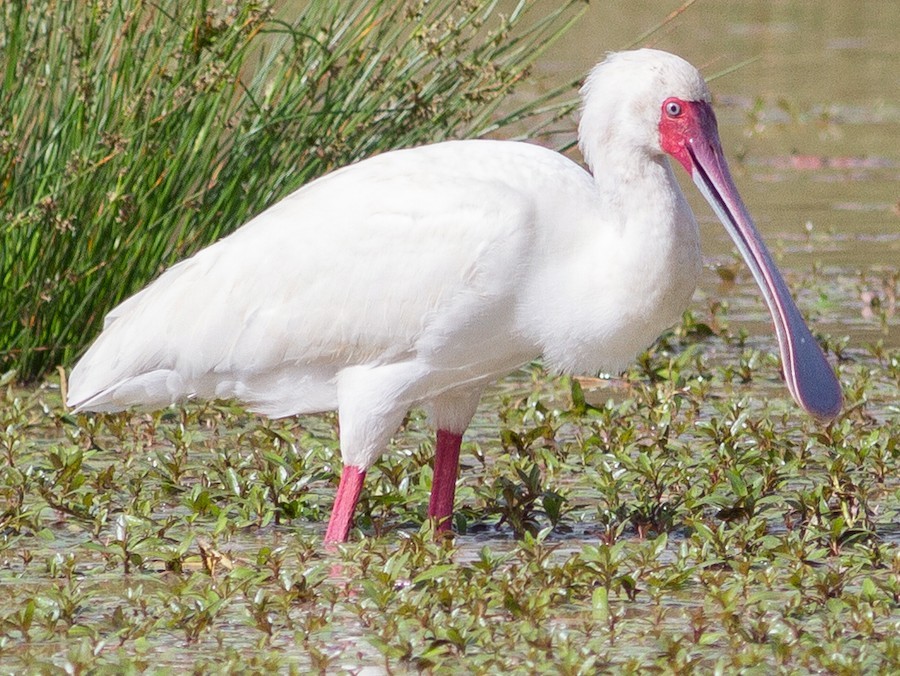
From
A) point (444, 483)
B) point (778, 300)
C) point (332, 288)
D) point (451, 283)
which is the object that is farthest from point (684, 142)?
point (444, 483)

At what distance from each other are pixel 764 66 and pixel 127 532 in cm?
1109

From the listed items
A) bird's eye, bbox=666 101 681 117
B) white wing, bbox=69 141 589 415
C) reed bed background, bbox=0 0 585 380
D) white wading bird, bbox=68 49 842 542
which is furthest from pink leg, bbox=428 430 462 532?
reed bed background, bbox=0 0 585 380

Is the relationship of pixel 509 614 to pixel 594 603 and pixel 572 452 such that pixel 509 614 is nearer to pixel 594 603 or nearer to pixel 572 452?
Result: pixel 594 603

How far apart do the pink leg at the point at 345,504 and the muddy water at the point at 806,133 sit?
236cm

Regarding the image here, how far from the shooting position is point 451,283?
5207 millimetres

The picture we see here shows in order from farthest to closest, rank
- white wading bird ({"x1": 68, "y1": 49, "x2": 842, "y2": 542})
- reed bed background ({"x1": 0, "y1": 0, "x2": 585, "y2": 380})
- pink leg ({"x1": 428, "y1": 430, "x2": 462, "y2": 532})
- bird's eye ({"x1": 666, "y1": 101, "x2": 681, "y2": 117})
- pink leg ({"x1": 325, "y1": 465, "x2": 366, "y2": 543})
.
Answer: reed bed background ({"x1": 0, "y1": 0, "x2": 585, "y2": 380})
pink leg ({"x1": 428, "y1": 430, "x2": 462, "y2": 532})
pink leg ({"x1": 325, "y1": 465, "x2": 366, "y2": 543})
bird's eye ({"x1": 666, "y1": 101, "x2": 681, "y2": 117})
white wading bird ({"x1": 68, "y1": 49, "x2": 842, "y2": 542})

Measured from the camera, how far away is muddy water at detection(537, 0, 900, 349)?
9.10 m

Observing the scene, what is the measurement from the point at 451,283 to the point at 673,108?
30.5 inches

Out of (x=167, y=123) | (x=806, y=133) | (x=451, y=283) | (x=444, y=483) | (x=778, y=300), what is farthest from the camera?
(x=806, y=133)

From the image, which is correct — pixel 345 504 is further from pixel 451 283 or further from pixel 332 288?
pixel 451 283

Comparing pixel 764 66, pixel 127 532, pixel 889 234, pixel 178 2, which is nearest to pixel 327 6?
pixel 178 2

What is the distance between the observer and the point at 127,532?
5.39 metres

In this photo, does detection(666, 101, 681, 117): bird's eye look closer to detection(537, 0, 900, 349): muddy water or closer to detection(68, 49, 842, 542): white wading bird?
detection(68, 49, 842, 542): white wading bird

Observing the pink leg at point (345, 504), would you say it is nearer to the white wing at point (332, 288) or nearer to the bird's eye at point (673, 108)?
the white wing at point (332, 288)
